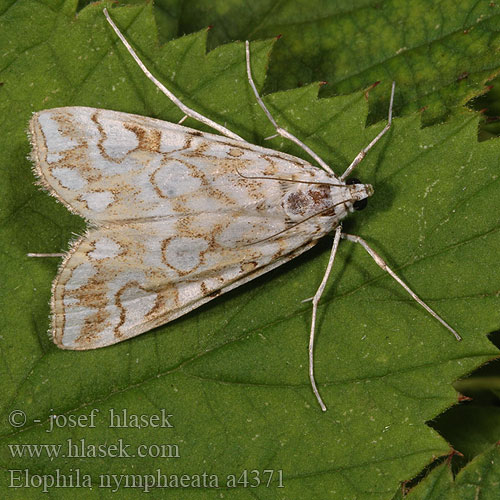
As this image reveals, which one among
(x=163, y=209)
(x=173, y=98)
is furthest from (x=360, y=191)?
(x=173, y=98)

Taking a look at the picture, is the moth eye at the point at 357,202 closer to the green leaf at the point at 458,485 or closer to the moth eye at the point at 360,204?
the moth eye at the point at 360,204

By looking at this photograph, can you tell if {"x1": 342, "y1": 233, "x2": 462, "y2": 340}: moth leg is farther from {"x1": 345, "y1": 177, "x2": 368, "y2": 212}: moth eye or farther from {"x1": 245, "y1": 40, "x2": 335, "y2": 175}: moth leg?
{"x1": 245, "y1": 40, "x2": 335, "y2": 175}: moth leg

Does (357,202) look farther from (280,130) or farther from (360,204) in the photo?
(280,130)

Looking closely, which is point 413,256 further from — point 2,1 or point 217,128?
point 2,1

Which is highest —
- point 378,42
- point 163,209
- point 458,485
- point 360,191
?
point 378,42

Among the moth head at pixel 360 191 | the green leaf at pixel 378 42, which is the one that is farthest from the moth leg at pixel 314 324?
the green leaf at pixel 378 42

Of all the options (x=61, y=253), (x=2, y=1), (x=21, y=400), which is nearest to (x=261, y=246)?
(x=61, y=253)

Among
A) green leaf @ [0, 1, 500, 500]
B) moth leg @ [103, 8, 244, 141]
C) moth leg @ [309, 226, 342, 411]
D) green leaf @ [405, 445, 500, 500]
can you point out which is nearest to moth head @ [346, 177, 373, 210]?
green leaf @ [0, 1, 500, 500]
